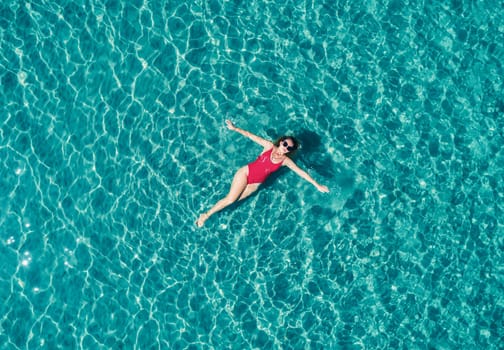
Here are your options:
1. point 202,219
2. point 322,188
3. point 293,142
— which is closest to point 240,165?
point 202,219

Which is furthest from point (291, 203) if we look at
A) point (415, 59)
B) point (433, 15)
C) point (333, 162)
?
point (433, 15)

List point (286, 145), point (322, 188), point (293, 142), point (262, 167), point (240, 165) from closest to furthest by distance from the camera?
point (286, 145), point (293, 142), point (262, 167), point (322, 188), point (240, 165)

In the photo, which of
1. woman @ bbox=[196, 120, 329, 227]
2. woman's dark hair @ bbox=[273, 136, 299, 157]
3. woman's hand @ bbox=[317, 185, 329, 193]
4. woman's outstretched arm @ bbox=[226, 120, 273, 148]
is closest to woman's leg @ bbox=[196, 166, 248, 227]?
woman @ bbox=[196, 120, 329, 227]

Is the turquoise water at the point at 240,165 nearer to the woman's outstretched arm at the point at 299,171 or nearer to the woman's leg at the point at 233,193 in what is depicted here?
the woman's leg at the point at 233,193

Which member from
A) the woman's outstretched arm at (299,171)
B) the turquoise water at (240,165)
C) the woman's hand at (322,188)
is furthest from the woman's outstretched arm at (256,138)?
the woman's hand at (322,188)

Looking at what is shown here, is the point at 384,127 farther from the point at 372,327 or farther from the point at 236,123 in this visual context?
the point at 372,327

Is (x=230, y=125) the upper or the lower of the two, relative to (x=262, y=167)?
upper

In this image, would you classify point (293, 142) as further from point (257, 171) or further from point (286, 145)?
point (257, 171)
